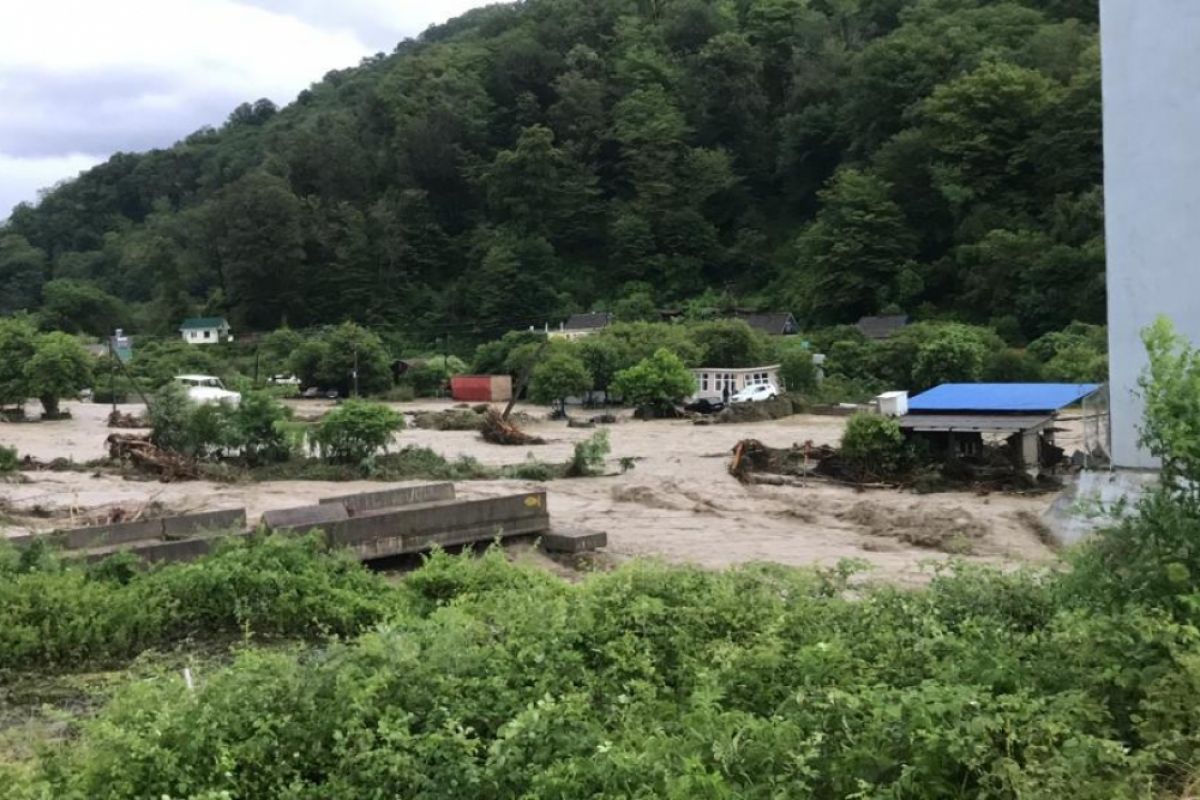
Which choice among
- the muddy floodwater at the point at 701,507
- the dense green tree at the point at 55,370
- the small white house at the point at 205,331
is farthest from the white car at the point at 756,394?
the small white house at the point at 205,331

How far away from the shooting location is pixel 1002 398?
91.8ft

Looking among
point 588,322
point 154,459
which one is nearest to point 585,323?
point 588,322

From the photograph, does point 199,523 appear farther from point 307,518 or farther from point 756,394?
point 756,394

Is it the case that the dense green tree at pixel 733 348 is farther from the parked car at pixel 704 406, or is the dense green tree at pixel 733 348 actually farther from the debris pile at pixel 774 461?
the debris pile at pixel 774 461

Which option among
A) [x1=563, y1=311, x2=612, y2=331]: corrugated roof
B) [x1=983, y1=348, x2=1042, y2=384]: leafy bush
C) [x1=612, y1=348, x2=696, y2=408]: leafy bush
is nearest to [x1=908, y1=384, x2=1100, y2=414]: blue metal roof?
[x1=612, y1=348, x2=696, y2=408]: leafy bush

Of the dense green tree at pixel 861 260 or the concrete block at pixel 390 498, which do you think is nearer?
the concrete block at pixel 390 498

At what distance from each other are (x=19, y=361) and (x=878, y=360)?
3933cm

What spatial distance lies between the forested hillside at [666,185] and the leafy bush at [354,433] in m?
39.3

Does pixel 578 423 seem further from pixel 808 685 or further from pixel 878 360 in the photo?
pixel 808 685

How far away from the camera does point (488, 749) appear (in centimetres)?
570

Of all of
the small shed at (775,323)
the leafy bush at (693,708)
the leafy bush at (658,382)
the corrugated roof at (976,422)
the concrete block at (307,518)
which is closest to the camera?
the leafy bush at (693,708)

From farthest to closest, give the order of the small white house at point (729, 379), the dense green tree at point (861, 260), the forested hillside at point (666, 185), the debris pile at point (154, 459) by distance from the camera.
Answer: the dense green tree at point (861, 260) → the forested hillside at point (666, 185) → the small white house at point (729, 379) → the debris pile at point (154, 459)

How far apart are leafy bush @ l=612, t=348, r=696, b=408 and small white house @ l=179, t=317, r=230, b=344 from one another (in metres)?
52.6

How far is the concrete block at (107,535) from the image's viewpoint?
1628cm
